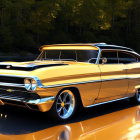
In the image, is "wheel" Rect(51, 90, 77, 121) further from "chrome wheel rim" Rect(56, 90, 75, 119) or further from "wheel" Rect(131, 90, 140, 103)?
"wheel" Rect(131, 90, 140, 103)

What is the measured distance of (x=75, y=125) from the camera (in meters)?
5.41

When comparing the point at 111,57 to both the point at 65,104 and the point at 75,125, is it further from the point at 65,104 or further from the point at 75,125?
the point at 75,125

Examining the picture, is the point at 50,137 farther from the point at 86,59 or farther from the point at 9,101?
the point at 86,59

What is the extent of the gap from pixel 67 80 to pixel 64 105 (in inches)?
21.3

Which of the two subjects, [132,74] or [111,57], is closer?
[132,74]

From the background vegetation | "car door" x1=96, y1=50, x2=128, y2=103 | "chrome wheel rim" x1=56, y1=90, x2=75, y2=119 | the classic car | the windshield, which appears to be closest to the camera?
the classic car

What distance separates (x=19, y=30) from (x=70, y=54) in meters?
39.7

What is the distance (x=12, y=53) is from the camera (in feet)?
139

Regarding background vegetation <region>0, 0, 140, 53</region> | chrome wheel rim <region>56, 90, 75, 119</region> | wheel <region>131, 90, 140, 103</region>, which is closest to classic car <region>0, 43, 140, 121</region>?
chrome wheel rim <region>56, 90, 75, 119</region>

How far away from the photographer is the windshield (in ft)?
21.5

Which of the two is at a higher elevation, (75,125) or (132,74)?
(132,74)

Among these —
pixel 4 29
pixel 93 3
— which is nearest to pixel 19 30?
pixel 4 29

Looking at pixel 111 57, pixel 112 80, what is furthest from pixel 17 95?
pixel 111 57

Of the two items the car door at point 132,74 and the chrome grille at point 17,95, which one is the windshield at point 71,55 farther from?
the chrome grille at point 17,95
